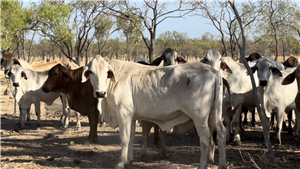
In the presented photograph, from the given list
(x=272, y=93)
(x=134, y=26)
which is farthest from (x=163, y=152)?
(x=134, y=26)

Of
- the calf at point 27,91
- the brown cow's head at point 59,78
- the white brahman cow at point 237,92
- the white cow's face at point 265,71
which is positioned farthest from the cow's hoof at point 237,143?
the calf at point 27,91

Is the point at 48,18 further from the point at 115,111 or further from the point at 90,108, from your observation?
the point at 115,111

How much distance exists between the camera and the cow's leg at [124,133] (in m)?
5.78

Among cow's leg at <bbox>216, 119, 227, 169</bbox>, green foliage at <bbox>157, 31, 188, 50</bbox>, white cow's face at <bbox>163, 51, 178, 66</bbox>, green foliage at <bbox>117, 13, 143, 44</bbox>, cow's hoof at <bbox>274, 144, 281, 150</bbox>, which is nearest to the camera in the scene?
cow's leg at <bbox>216, 119, 227, 169</bbox>

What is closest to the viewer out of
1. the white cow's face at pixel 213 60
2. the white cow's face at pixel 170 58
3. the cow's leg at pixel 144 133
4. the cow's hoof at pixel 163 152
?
the cow's leg at pixel 144 133

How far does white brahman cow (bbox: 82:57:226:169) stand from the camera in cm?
539

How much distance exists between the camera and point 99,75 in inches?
227

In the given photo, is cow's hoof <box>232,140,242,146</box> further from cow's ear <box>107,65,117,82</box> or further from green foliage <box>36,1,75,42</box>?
green foliage <box>36,1,75,42</box>

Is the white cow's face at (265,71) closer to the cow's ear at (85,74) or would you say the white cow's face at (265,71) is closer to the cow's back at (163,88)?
the cow's back at (163,88)

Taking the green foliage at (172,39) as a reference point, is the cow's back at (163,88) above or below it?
below

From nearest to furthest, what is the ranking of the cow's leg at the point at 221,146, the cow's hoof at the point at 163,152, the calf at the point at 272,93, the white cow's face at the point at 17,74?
the cow's leg at the point at 221,146, the cow's hoof at the point at 163,152, the calf at the point at 272,93, the white cow's face at the point at 17,74

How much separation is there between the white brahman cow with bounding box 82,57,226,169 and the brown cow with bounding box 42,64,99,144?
192cm

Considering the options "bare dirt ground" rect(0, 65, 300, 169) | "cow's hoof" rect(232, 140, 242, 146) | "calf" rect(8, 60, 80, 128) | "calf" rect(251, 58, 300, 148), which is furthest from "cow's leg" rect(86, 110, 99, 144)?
"calf" rect(251, 58, 300, 148)

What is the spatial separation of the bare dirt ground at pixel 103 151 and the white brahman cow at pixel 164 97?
0.66 meters
